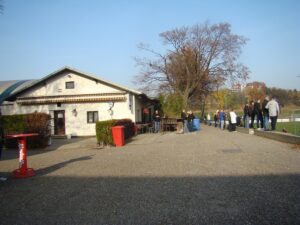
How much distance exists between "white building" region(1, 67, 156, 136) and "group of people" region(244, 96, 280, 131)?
8.62 meters

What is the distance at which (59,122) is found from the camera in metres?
24.5

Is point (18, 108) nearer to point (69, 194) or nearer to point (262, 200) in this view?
point (69, 194)

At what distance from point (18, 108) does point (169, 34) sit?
26.4 m

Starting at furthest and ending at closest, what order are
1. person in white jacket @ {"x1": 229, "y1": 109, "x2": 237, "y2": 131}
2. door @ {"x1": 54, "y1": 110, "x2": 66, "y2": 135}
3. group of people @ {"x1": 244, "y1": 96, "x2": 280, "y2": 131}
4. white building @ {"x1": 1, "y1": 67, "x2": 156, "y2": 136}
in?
door @ {"x1": 54, "y1": 110, "x2": 66, "y2": 135}, white building @ {"x1": 1, "y1": 67, "x2": 156, "y2": 136}, person in white jacket @ {"x1": 229, "y1": 109, "x2": 237, "y2": 131}, group of people @ {"x1": 244, "y1": 96, "x2": 280, "y2": 131}

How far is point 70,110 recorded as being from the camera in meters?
24.1

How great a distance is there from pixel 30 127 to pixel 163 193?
12591 millimetres

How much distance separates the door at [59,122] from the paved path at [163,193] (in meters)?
15.5

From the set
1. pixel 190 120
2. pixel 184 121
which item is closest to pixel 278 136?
pixel 184 121

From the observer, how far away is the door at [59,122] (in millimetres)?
24375

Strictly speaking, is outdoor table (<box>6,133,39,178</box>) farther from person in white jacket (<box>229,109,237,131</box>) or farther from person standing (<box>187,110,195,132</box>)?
person standing (<box>187,110,195,132</box>)

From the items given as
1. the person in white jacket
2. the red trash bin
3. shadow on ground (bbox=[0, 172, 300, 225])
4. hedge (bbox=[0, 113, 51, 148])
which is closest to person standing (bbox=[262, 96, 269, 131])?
the person in white jacket

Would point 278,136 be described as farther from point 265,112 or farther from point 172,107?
point 172,107

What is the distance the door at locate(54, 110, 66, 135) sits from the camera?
24.4 meters

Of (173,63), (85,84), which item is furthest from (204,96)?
(85,84)
